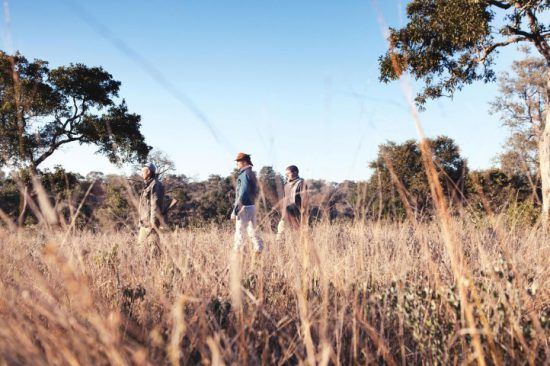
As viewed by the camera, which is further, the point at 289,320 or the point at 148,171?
the point at 148,171

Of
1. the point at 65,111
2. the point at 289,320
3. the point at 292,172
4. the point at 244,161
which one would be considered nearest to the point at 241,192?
the point at 244,161

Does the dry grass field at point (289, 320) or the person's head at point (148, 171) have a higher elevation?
the person's head at point (148, 171)

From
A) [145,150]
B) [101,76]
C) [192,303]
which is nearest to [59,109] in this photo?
[101,76]

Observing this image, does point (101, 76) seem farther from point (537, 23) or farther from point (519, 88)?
point (519, 88)

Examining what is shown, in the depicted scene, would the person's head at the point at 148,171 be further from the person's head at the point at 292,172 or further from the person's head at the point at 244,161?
the person's head at the point at 292,172

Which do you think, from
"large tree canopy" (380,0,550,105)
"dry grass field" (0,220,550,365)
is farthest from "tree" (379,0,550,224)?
"dry grass field" (0,220,550,365)

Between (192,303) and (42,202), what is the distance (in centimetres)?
159

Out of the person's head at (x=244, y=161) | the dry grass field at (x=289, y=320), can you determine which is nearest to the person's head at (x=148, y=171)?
the person's head at (x=244, y=161)

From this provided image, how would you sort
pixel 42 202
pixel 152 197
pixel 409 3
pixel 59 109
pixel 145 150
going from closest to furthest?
pixel 42 202
pixel 152 197
pixel 409 3
pixel 59 109
pixel 145 150

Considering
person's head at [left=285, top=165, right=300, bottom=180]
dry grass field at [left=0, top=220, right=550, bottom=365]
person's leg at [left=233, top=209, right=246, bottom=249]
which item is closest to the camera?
dry grass field at [left=0, top=220, right=550, bottom=365]

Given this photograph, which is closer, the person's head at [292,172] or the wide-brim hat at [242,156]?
the wide-brim hat at [242,156]

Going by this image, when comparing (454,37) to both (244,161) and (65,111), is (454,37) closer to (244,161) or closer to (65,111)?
(244,161)

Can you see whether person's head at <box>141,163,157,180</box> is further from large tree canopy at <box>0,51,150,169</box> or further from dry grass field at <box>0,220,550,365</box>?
large tree canopy at <box>0,51,150,169</box>

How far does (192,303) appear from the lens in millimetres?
2672
